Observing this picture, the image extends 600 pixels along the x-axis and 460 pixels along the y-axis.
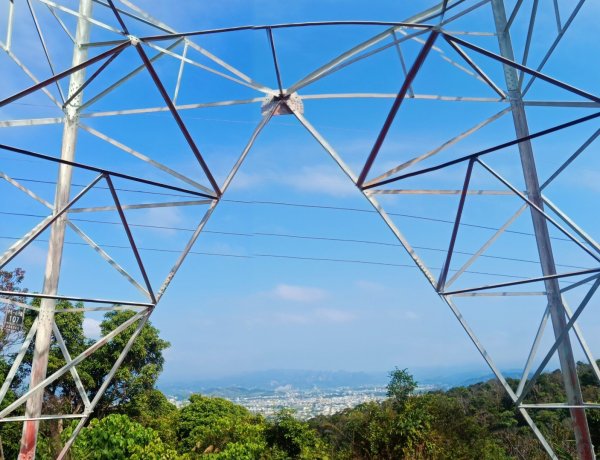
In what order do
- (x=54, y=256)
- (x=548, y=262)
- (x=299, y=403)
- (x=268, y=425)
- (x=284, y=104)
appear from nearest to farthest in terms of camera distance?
(x=284, y=104), (x=548, y=262), (x=54, y=256), (x=268, y=425), (x=299, y=403)

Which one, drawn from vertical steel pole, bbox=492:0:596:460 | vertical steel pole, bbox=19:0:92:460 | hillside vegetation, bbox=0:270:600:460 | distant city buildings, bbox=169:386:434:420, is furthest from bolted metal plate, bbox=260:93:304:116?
distant city buildings, bbox=169:386:434:420

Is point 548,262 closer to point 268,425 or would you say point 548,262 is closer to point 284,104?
point 284,104

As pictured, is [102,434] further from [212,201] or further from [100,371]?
[100,371]

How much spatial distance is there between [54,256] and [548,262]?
907 centimetres

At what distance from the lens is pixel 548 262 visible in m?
10.3

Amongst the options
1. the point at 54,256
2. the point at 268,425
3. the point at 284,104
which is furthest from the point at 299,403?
the point at 284,104

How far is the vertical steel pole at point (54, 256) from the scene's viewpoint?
10148 mm

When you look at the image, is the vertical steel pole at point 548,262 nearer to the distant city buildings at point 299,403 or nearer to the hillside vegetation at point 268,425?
the hillside vegetation at point 268,425

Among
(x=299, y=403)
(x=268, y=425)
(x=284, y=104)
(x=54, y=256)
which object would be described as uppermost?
(x=284, y=104)

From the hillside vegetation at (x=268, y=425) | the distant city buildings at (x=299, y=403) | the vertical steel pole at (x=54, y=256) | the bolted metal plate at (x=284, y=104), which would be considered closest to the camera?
the bolted metal plate at (x=284, y=104)

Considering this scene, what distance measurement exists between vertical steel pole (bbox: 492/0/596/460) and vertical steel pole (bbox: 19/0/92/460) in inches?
319

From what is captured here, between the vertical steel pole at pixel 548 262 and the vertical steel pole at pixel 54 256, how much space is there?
319 inches

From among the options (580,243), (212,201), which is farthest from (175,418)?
(580,243)

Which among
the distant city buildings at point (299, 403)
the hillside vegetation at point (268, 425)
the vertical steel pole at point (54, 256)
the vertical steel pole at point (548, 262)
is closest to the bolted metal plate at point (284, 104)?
the vertical steel pole at point (54, 256)
